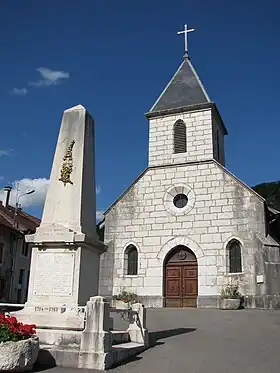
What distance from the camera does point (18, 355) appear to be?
19.9ft

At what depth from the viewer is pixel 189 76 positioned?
25.7 meters

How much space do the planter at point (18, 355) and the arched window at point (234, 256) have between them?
14080mm

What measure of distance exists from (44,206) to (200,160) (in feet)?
44.3

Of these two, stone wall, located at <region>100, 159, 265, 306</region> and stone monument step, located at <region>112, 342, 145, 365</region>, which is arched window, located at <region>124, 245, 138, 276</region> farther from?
stone monument step, located at <region>112, 342, 145, 365</region>

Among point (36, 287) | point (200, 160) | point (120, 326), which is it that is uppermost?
point (200, 160)

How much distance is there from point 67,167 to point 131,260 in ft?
41.2

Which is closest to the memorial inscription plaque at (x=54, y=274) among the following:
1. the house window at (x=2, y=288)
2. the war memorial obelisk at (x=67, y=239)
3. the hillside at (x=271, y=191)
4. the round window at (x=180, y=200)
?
the war memorial obelisk at (x=67, y=239)

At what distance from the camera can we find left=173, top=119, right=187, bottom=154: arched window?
2252 cm

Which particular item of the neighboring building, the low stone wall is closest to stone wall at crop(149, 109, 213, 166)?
the neighboring building

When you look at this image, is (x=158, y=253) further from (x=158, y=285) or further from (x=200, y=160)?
(x=200, y=160)

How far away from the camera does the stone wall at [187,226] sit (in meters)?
19.0

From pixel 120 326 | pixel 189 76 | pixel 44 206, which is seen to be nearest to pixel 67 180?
pixel 44 206

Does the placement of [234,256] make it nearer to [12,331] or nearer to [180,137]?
[180,137]

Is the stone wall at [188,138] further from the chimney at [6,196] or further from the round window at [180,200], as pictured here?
the chimney at [6,196]
